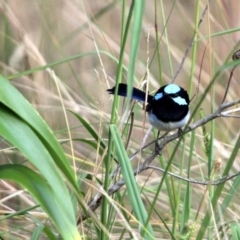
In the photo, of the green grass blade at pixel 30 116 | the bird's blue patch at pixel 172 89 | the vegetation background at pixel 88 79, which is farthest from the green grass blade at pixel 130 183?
the vegetation background at pixel 88 79

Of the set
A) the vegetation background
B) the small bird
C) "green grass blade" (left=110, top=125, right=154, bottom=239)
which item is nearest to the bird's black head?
the small bird

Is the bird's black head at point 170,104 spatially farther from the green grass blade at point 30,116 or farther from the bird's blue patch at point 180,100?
the green grass blade at point 30,116

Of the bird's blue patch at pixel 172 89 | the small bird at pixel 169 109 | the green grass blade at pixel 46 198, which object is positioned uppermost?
the bird's blue patch at pixel 172 89

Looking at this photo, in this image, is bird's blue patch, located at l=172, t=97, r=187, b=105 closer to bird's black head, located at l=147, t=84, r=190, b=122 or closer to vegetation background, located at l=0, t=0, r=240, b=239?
bird's black head, located at l=147, t=84, r=190, b=122

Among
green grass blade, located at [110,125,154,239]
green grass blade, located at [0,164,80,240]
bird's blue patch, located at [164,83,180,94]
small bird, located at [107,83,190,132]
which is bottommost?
green grass blade, located at [0,164,80,240]

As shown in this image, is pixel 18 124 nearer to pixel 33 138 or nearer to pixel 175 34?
pixel 33 138

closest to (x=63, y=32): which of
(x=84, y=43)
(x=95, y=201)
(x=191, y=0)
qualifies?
(x=84, y=43)

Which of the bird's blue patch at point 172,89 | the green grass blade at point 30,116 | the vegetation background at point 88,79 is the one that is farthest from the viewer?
the vegetation background at point 88,79

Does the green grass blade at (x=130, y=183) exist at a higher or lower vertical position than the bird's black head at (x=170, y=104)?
lower
